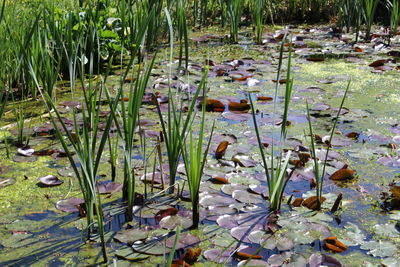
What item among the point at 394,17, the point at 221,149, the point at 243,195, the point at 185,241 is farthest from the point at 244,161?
the point at 394,17

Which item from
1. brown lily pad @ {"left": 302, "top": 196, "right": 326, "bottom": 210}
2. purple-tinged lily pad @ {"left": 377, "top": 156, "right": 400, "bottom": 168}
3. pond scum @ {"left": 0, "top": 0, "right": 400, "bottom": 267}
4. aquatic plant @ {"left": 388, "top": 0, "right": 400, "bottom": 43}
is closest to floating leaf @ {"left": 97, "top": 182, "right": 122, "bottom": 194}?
pond scum @ {"left": 0, "top": 0, "right": 400, "bottom": 267}

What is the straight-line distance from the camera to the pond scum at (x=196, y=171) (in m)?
1.45

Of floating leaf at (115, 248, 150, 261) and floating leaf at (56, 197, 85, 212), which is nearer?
floating leaf at (115, 248, 150, 261)

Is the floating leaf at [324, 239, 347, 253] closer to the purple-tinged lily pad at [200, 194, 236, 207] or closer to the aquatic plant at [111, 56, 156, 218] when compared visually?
the purple-tinged lily pad at [200, 194, 236, 207]

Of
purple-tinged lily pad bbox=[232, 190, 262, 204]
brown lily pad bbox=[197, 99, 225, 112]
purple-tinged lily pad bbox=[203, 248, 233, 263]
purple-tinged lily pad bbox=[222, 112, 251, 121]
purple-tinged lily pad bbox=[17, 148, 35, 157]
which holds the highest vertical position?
brown lily pad bbox=[197, 99, 225, 112]

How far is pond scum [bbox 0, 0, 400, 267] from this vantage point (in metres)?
1.45

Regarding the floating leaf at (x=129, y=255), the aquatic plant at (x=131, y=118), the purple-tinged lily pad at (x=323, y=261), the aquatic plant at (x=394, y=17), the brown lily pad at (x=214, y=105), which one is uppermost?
the aquatic plant at (x=394, y=17)

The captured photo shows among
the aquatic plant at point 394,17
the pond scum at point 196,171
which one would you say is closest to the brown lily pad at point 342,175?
the pond scum at point 196,171

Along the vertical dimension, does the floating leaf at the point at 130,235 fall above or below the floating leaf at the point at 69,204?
below

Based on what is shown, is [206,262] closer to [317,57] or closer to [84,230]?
[84,230]

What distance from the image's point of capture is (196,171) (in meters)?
1.55

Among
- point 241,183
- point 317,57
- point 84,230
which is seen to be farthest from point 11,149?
point 317,57

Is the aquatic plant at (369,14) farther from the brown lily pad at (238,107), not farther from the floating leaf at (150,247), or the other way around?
the floating leaf at (150,247)

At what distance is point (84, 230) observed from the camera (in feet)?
5.08
